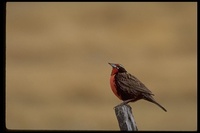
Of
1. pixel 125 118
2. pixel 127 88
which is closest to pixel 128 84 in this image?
pixel 127 88

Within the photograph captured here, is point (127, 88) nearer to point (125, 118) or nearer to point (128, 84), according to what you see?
point (128, 84)

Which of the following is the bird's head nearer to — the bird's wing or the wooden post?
the bird's wing

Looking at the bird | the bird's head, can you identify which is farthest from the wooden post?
the bird's head

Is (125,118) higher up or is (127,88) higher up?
(127,88)
